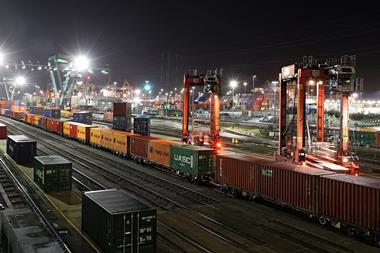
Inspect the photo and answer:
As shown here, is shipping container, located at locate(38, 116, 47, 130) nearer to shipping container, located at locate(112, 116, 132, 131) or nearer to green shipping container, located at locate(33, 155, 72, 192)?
shipping container, located at locate(112, 116, 132, 131)

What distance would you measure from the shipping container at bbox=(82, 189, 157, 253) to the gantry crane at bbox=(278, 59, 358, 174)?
15356 mm

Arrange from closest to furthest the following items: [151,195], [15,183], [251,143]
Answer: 1. [151,195]
2. [15,183]
3. [251,143]

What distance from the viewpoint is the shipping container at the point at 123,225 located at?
15227 millimetres

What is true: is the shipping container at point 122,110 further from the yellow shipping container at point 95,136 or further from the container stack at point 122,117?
the yellow shipping container at point 95,136

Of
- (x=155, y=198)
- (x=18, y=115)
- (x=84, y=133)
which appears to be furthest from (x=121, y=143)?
(x=18, y=115)

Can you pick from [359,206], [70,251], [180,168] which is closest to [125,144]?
[180,168]

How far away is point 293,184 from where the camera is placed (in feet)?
73.7

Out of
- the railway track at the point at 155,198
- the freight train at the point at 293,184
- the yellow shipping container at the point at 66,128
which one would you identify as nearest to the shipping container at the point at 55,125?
the yellow shipping container at the point at 66,128

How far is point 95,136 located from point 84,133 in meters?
5.09

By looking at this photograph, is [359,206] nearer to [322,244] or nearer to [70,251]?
[322,244]

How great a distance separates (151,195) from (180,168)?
19.9ft

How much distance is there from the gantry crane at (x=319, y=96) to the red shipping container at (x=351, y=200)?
217 inches

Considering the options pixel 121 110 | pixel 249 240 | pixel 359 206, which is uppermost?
pixel 121 110

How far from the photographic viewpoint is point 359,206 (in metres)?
18.7
